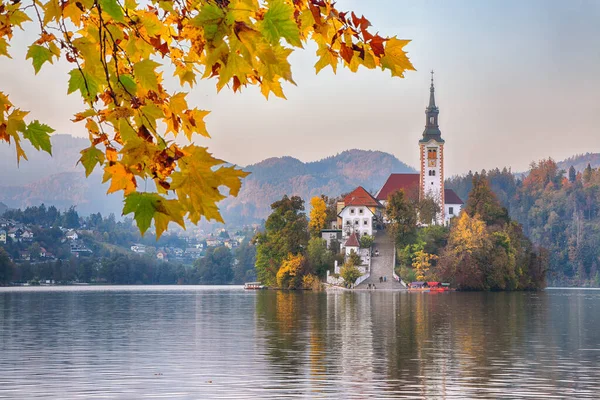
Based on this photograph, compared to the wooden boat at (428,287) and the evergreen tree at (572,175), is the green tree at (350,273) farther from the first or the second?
the evergreen tree at (572,175)

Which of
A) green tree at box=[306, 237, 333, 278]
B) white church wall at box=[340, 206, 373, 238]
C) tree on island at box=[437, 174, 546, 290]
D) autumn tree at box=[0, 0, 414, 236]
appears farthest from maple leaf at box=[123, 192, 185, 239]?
white church wall at box=[340, 206, 373, 238]

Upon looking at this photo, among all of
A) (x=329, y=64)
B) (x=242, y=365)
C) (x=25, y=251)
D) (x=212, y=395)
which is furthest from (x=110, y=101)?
(x=25, y=251)

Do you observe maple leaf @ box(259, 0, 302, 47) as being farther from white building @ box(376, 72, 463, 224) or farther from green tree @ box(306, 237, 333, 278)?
white building @ box(376, 72, 463, 224)

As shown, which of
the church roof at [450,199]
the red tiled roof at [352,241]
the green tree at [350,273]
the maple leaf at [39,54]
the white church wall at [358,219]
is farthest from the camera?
the church roof at [450,199]

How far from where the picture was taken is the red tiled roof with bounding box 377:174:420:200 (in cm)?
12181

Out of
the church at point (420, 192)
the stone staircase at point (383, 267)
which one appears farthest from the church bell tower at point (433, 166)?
the stone staircase at point (383, 267)

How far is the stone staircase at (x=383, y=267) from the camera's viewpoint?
102 meters

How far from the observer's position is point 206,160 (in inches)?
149

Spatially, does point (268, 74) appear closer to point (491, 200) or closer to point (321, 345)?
point (321, 345)

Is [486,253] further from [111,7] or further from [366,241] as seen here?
[111,7]

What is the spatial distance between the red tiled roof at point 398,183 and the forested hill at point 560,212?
38882 millimetres

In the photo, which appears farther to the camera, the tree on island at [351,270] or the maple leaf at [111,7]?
the tree on island at [351,270]

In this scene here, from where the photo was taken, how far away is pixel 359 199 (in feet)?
359

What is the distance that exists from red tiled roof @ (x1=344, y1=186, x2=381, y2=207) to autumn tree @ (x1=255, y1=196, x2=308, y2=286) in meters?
5.60
